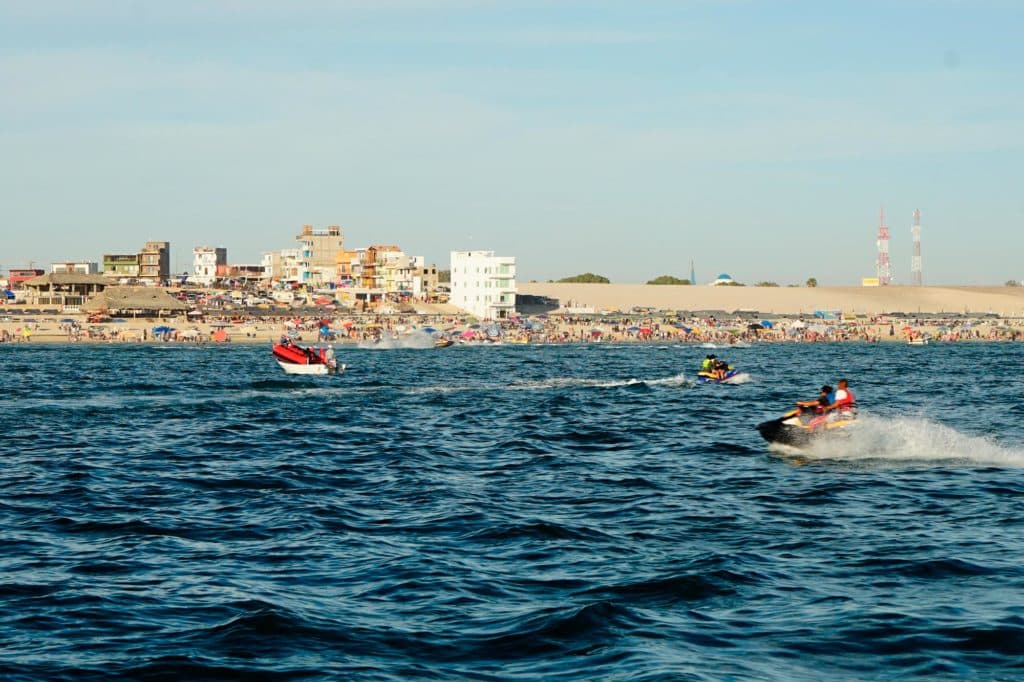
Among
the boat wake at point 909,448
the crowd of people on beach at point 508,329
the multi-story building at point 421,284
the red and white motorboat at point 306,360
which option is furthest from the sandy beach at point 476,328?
the boat wake at point 909,448

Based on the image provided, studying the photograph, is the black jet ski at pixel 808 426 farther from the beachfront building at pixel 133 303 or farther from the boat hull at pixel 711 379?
the beachfront building at pixel 133 303

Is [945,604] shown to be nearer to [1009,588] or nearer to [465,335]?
[1009,588]

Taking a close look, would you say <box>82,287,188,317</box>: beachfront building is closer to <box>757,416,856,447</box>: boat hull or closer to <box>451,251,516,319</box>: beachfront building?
<box>451,251,516,319</box>: beachfront building

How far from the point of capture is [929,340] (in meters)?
148

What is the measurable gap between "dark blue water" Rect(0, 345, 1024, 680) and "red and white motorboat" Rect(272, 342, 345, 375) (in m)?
25.9

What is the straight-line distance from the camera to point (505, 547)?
2277 cm

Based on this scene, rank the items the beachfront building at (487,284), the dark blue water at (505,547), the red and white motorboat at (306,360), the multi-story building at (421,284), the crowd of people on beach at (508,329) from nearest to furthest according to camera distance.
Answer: the dark blue water at (505,547) → the red and white motorboat at (306,360) → the crowd of people on beach at (508,329) → the beachfront building at (487,284) → the multi-story building at (421,284)

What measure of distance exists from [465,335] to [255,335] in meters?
24.0

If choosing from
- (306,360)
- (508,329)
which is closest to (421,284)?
(508,329)

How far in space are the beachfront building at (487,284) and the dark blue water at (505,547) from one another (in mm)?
119756

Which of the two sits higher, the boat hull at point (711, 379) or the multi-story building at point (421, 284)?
the multi-story building at point (421, 284)

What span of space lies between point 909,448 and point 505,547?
19.3 meters

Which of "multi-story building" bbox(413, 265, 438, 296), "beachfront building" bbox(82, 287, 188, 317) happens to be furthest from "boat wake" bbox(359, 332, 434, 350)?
"multi-story building" bbox(413, 265, 438, 296)

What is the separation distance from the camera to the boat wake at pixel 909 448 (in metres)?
35.5
